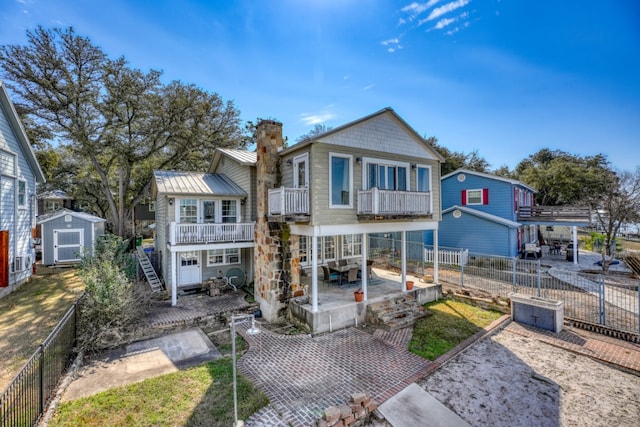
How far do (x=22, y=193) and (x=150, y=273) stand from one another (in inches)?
303

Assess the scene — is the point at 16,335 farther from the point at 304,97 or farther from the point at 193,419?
the point at 304,97

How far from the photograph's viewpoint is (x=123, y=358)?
25.2ft

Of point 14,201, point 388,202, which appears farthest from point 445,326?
point 14,201

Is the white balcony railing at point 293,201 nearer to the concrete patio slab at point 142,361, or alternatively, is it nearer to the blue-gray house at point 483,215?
the concrete patio slab at point 142,361

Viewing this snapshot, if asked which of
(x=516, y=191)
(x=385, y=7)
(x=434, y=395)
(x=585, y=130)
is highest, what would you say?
(x=385, y=7)

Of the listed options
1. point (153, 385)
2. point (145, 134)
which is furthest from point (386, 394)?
point (145, 134)

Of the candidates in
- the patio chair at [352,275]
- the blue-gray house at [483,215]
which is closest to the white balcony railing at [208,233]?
the patio chair at [352,275]

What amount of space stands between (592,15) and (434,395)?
15.4 m

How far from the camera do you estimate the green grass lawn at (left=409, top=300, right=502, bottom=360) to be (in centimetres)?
838

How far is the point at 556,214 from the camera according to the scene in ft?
64.6

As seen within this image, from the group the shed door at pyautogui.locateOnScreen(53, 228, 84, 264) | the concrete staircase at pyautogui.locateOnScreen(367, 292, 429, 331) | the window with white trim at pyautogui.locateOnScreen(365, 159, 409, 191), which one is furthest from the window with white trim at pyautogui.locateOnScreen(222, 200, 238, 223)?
the shed door at pyautogui.locateOnScreen(53, 228, 84, 264)

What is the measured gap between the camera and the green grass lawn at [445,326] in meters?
8.38

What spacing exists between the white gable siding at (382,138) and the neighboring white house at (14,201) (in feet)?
46.6

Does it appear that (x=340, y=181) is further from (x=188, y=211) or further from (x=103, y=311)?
(x=103, y=311)
